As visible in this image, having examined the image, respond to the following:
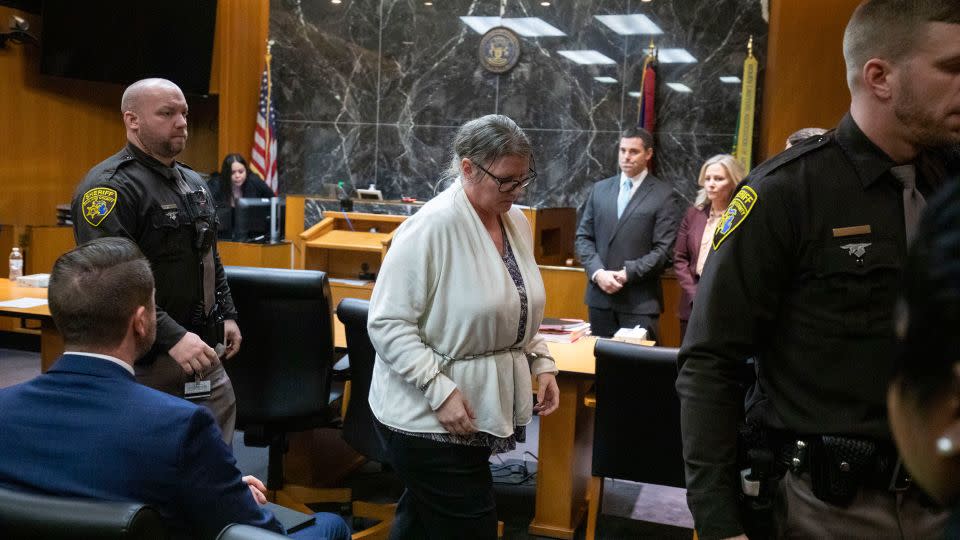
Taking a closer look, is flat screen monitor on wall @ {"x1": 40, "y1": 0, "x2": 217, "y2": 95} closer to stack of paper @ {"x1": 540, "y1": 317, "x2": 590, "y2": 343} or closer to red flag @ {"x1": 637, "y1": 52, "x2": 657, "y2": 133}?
red flag @ {"x1": 637, "y1": 52, "x2": 657, "y2": 133}

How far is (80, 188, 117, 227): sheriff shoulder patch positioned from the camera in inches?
106

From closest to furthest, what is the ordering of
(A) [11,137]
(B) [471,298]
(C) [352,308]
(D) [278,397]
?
1. (B) [471,298]
2. (C) [352,308]
3. (D) [278,397]
4. (A) [11,137]

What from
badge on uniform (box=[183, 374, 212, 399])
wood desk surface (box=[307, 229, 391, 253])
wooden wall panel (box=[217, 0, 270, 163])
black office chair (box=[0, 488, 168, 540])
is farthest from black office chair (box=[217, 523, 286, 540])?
wooden wall panel (box=[217, 0, 270, 163])

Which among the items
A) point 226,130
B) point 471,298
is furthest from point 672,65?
point 471,298

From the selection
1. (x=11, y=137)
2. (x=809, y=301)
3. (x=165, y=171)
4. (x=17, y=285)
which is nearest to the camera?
(x=809, y=301)

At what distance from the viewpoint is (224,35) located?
→ 9.28 m

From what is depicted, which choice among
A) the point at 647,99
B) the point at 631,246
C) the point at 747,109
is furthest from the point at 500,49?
the point at 631,246

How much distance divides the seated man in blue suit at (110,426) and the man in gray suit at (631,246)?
329cm

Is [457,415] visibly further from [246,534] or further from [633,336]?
[633,336]

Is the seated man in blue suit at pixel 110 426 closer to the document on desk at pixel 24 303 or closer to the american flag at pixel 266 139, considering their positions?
the document on desk at pixel 24 303

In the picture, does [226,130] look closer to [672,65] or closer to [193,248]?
[672,65]

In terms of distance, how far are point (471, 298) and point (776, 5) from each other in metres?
6.01

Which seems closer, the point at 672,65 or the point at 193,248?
the point at 193,248

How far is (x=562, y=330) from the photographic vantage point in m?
3.95
